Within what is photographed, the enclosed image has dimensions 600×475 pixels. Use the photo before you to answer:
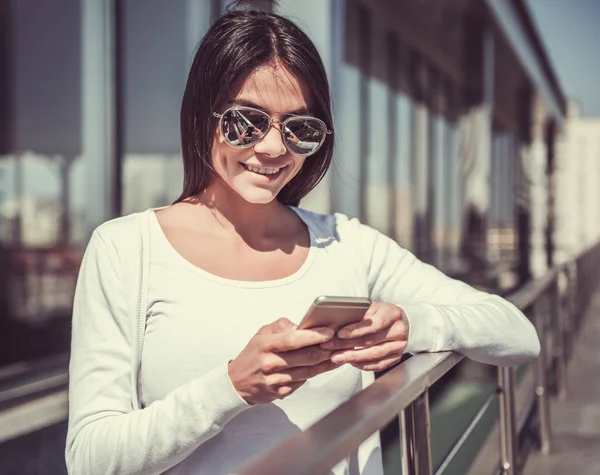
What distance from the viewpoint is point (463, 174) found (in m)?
11.5

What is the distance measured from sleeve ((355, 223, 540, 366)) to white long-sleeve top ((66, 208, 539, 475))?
0.01 m

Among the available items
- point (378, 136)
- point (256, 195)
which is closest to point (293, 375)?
point (256, 195)

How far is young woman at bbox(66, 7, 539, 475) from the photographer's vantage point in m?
1.07

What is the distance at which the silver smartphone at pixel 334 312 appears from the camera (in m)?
1.00

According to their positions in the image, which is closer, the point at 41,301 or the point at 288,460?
the point at 288,460

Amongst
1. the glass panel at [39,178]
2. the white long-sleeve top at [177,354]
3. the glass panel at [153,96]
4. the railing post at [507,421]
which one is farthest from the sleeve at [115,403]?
the glass panel at [39,178]

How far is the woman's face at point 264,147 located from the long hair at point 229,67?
15 mm

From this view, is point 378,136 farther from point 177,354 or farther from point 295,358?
point 295,358

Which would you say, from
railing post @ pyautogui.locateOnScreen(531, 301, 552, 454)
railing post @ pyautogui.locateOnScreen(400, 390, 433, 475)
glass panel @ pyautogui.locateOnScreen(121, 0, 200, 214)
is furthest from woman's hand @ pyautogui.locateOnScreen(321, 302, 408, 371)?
glass panel @ pyautogui.locateOnScreen(121, 0, 200, 214)

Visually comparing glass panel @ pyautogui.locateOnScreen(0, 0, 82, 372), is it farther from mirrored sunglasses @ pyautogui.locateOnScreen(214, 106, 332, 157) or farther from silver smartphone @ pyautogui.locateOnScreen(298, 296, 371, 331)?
silver smartphone @ pyautogui.locateOnScreen(298, 296, 371, 331)

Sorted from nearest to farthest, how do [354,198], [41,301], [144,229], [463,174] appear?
[144,229], [354,198], [41,301], [463,174]

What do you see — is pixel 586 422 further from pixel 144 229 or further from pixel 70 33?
pixel 70 33

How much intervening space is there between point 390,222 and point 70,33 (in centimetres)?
454

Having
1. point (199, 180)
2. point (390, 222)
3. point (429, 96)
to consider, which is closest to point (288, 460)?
point (199, 180)
